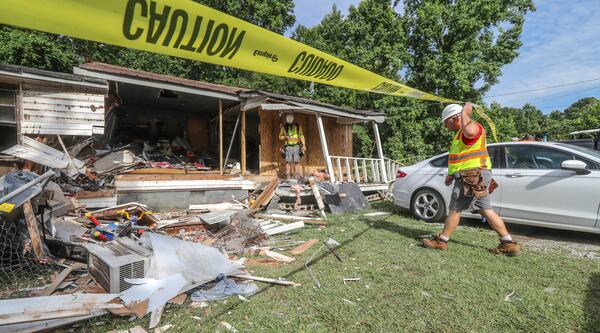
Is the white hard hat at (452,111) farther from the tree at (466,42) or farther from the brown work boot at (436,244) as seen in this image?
the tree at (466,42)

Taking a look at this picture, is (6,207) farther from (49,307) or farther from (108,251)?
(49,307)

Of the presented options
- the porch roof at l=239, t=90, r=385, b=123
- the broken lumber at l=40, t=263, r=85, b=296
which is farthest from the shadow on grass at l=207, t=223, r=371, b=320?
the porch roof at l=239, t=90, r=385, b=123

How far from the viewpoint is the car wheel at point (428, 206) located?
6035 millimetres

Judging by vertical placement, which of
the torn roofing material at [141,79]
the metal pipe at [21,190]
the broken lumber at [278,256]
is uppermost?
the torn roofing material at [141,79]

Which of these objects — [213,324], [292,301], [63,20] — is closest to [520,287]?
[292,301]

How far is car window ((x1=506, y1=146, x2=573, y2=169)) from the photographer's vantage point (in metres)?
4.84

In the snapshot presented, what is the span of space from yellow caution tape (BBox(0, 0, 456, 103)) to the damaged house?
16.0 ft

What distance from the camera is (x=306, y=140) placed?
11.0 metres

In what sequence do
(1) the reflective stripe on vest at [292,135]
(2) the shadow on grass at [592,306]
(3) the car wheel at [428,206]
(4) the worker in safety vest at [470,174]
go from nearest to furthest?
1. (2) the shadow on grass at [592,306]
2. (4) the worker in safety vest at [470,174]
3. (3) the car wheel at [428,206]
4. (1) the reflective stripe on vest at [292,135]

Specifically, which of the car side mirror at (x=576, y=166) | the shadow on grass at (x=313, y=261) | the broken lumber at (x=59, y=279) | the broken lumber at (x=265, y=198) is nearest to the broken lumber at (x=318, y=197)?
the broken lumber at (x=265, y=198)

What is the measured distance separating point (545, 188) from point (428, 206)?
1930mm

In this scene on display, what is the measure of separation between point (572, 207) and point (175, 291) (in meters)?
5.44

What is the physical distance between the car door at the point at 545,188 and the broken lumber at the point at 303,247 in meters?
3.24

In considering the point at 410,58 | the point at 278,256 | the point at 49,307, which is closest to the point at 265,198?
the point at 278,256
